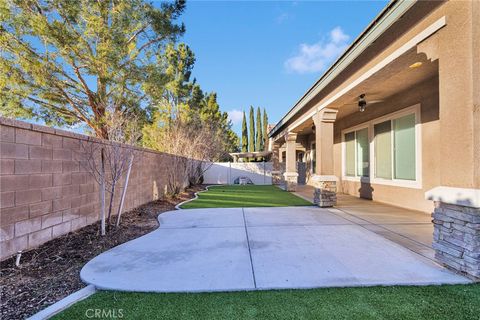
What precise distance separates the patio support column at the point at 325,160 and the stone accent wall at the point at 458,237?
4253 millimetres

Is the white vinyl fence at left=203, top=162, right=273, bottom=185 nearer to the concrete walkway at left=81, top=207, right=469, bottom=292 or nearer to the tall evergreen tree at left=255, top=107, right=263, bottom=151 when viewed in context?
the concrete walkway at left=81, top=207, right=469, bottom=292

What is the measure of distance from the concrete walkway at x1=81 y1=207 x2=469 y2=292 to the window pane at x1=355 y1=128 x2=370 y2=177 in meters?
5.15

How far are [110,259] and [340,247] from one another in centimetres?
376

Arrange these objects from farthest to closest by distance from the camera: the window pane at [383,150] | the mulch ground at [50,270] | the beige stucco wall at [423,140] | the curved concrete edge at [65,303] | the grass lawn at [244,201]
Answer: the grass lawn at [244,201]
the window pane at [383,150]
the beige stucco wall at [423,140]
the mulch ground at [50,270]
the curved concrete edge at [65,303]

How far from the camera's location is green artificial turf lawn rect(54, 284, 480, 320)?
231cm

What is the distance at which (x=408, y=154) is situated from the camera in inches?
292

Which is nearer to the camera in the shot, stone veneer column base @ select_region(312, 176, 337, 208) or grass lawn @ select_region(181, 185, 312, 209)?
stone veneer column base @ select_region(312, 176, 337, 208)

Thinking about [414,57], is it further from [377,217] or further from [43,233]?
[43,233]

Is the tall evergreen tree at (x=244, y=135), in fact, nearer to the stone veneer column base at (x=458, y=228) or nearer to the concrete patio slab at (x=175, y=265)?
the concrete patio slab at (x=175, y=265)

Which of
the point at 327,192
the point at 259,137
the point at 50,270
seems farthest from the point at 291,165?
the point at 259,137

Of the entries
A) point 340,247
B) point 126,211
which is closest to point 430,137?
point 340,247

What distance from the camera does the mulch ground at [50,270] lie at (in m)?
2.52

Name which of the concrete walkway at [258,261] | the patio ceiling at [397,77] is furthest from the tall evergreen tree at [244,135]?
the concrete walkway at [258,261]

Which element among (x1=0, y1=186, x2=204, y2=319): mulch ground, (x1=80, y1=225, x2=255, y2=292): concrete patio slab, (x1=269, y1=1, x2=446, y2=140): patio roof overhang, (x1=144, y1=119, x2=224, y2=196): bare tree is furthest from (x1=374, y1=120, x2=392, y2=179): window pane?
(x1=144, y1=119, x2=224, y2=196): bare tree
